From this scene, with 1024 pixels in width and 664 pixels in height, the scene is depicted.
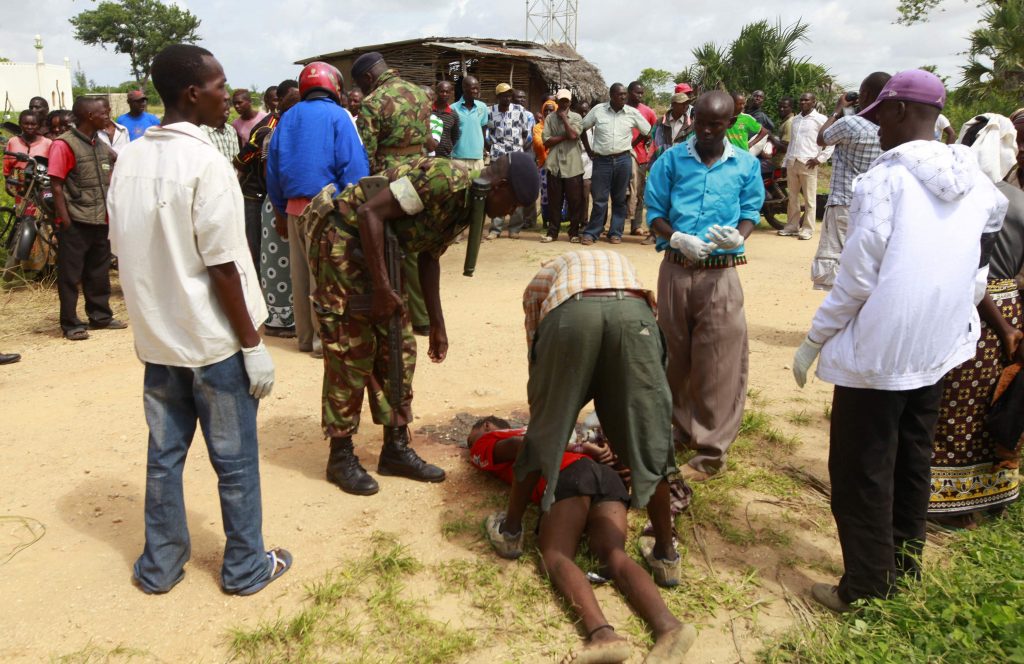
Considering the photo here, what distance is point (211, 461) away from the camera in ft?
9.30

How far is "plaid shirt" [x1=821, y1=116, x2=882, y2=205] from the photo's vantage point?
18.4 feet

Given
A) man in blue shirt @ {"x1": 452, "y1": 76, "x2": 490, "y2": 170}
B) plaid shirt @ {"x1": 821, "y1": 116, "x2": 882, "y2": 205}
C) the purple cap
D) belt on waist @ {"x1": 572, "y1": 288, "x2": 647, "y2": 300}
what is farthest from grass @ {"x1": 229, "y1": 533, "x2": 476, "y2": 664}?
man in blue shirt @ {"x1": 452, "y1": 76, "x2": 490, "y2": 170}

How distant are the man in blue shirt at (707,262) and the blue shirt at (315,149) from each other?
2.18m

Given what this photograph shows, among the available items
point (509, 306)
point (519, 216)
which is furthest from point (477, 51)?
point (509, 306)

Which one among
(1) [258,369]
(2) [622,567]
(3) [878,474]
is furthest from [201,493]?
(3) [878,474]

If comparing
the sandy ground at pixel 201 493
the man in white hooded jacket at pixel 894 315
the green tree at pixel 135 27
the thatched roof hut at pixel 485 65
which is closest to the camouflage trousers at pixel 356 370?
A: the sandy ground at pixel 201 493

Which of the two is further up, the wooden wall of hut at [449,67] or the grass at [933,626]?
the wooden wall of hut at [449,67]

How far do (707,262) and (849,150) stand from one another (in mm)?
2607

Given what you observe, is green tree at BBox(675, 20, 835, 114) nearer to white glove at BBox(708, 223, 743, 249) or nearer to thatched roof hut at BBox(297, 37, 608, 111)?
thatched roof hut at BBox(297, 37, 608, 111)

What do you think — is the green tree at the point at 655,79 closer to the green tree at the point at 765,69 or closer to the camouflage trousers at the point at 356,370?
the green tree at the point at 765,69

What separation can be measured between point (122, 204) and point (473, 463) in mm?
2105

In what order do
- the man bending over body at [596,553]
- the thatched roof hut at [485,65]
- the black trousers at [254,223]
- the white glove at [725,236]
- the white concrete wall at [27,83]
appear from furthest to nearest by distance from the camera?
the white concrete wall at [27,83] < the thatched roof hut at [485,65] < the black trousers at [254,223] < the white glove at [725,236] < the man bending over body at [596,553]

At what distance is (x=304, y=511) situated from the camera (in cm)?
363

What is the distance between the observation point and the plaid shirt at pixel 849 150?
221 inches
